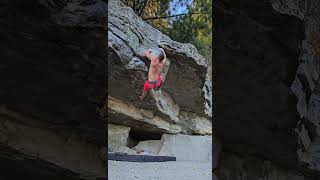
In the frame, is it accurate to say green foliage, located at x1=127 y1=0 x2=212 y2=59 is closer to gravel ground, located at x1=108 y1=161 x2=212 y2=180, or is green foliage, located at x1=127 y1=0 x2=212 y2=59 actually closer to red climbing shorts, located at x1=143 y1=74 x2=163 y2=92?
red climbing shorts, located at x1=143 y1=74 x2=163 y2=92

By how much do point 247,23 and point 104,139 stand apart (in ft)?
3.60

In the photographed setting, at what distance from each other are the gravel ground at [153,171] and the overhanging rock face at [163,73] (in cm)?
222

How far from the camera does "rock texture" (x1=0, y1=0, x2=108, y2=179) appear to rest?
254cm

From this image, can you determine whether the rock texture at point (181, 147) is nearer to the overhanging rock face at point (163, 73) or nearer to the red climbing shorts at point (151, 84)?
the overhanging rock face at point (163, 73)

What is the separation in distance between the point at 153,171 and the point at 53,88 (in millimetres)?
5596

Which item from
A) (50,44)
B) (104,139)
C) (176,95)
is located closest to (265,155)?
(104,139)

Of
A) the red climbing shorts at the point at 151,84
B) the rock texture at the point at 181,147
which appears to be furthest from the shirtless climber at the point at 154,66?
the rock texture at the point at 181,147

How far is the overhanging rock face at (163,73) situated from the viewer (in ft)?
34.8

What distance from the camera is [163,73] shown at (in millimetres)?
11820

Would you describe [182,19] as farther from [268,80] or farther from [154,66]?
[268,80]

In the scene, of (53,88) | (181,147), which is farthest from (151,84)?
(53,88)

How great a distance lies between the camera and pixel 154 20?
13516mm

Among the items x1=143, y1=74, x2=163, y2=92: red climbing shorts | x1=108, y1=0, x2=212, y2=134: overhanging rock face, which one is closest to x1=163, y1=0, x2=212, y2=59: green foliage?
x1=108, y1=0, x2=212, y2=134: overhanging rock face

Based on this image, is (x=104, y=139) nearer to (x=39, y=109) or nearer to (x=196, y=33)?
(x=39, y=109)
